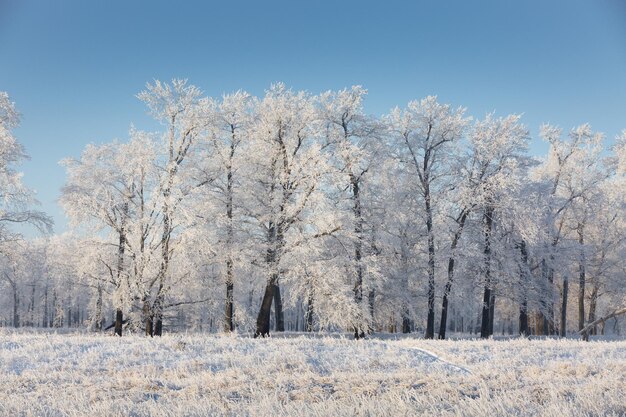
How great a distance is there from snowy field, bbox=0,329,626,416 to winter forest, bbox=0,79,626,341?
7.70 meters

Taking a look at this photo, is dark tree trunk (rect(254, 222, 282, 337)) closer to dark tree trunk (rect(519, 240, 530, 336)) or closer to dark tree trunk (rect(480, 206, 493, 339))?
dark tree trunk (rect(480, 206, 493, 339))

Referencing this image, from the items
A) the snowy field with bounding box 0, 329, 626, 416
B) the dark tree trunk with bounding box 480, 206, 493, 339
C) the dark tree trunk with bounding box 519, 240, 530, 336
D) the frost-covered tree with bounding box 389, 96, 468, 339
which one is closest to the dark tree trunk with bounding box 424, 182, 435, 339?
the frost-covered tree with bounding box 389, 96, 468, 339

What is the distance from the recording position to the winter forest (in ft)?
67.7

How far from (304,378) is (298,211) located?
1202 cm

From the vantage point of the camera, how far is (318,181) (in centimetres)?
2022

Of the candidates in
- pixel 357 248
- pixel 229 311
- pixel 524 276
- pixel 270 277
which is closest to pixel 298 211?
pixel 270 277

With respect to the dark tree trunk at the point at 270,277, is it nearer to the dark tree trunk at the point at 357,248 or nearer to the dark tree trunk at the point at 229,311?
the dark tree trunk at the point at 229,311

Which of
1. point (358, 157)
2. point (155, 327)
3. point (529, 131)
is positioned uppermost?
point (529, 131)

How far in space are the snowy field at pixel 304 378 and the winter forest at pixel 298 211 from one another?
25.2 feet

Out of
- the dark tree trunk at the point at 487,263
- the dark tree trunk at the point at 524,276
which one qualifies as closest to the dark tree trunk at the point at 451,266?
the dark tree trunk at the point at 487,263

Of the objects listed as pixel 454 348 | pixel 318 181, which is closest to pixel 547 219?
pixel 318 181

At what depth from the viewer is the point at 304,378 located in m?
8.56

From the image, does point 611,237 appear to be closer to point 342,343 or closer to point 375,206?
point 375,206

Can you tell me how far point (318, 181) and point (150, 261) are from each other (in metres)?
8.28
